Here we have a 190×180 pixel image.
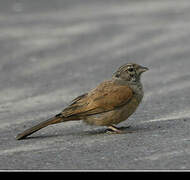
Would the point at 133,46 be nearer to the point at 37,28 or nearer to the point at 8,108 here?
the point at 37,28

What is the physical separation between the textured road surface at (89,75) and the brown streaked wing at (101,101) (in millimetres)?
292

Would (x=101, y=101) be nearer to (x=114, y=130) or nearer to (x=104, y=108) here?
(x=104, y=108)

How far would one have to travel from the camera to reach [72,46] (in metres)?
13.8

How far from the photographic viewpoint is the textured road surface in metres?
6.96

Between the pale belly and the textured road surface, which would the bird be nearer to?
the pale belly

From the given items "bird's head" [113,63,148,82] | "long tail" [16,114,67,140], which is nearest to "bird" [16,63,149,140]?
"long tail" [16,114,67,140]

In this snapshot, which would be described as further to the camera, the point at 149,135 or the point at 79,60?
the point at 79,60

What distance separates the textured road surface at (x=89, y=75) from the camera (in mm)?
6961

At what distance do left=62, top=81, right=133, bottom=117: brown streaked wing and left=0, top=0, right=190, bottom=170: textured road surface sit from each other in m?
0.29

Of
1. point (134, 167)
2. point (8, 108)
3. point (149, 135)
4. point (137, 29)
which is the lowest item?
point (134, 167)

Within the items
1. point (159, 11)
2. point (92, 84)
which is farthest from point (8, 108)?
point (159, 11)

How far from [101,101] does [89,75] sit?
3.91 meters

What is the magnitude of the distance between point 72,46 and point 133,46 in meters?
1.18

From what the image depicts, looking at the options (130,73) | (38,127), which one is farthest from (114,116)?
(38,127)
